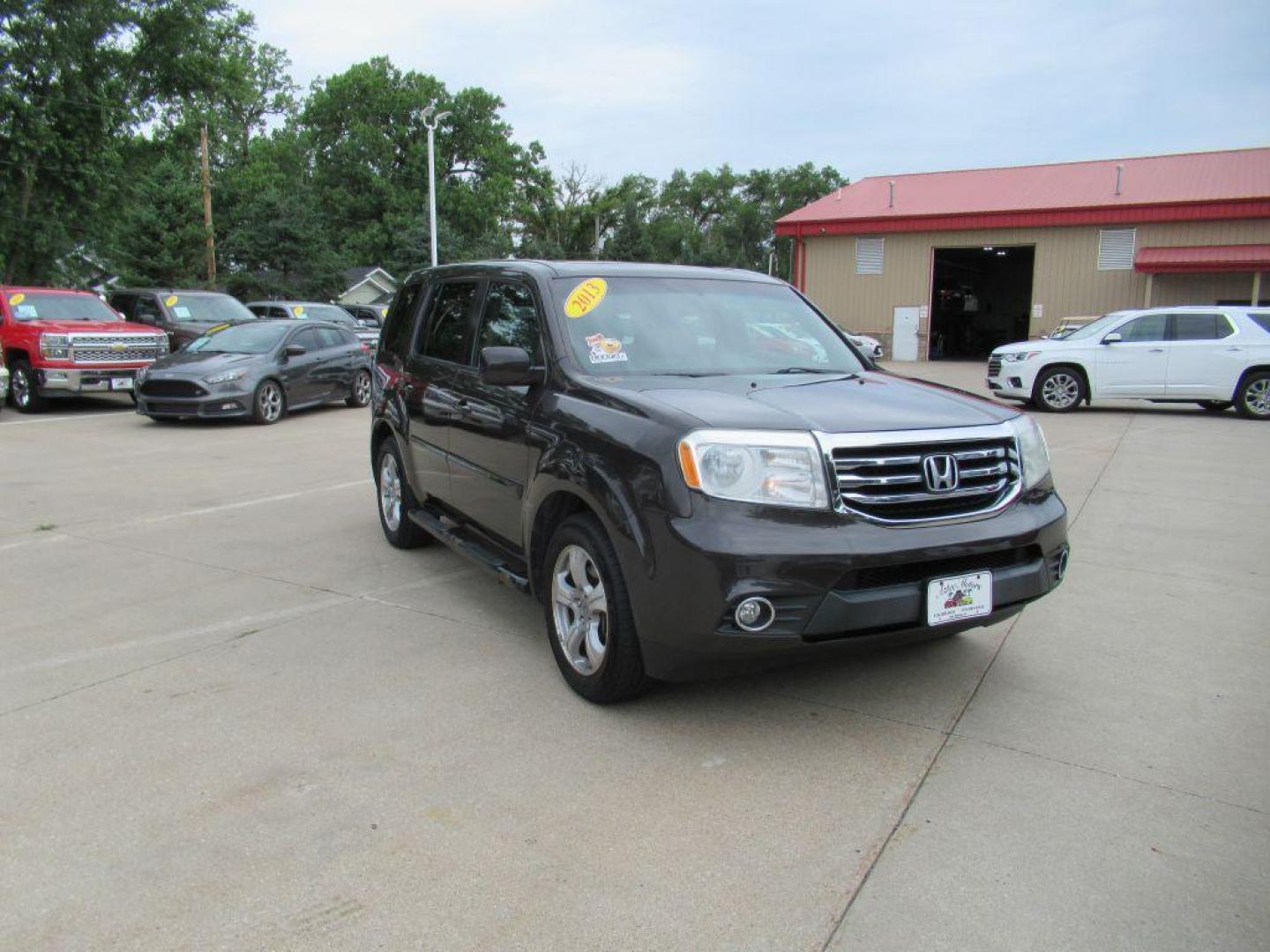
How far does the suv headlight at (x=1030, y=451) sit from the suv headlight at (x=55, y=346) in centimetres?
1462

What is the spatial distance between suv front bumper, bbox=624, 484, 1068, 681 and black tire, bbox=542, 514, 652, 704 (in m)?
0.11

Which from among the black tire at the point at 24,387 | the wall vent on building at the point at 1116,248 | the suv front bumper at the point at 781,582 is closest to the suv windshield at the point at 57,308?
the black tire at the point at 24,387

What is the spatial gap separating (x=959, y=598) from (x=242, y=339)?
1318 centimetres

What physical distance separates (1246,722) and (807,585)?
196 centimetres

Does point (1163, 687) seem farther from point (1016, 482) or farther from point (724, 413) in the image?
point (724, 413)

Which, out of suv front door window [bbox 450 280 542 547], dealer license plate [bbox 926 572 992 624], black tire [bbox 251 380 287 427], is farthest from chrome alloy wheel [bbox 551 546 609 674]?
black tire [bbox 251 380 287 427]

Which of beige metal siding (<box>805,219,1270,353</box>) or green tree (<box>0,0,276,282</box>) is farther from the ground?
green tree (<box>0,0,276,282</box>)

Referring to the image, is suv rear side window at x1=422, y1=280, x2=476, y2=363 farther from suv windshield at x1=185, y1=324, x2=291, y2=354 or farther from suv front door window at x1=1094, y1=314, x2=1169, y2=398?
suv front door window at x1=1094, y1=314, x2=1169, y2=398

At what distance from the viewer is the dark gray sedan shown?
1302 centimetres

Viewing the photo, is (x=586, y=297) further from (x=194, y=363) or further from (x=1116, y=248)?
(x=1116, y=248)

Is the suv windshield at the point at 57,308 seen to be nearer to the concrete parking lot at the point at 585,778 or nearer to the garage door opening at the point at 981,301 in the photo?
the concrete parking lot at the point at 585,778

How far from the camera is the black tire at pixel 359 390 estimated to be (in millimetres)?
15914

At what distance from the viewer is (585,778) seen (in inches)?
128

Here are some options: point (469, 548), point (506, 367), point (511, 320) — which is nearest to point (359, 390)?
point (469, 548)
